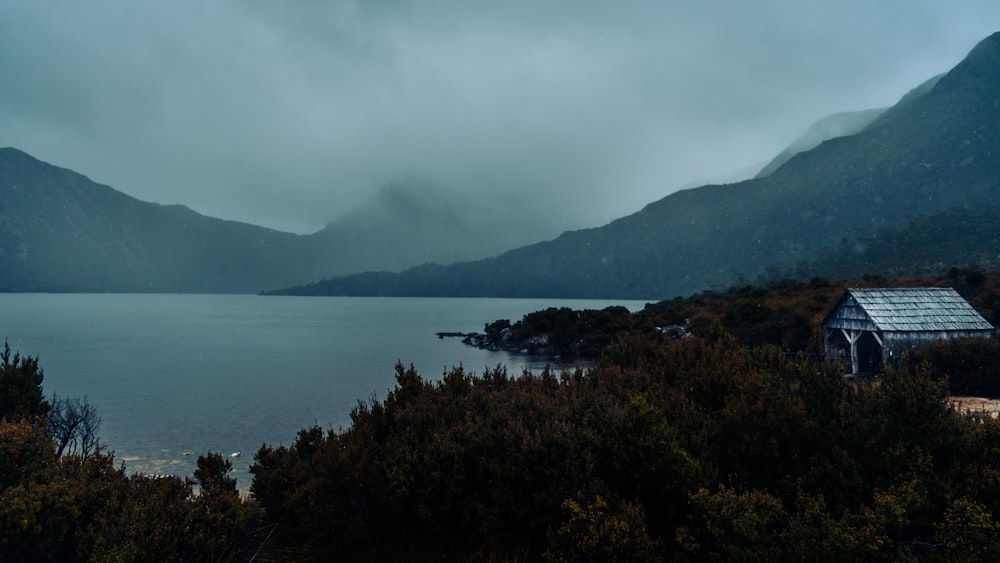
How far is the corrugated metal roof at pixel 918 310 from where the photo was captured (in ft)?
81.4

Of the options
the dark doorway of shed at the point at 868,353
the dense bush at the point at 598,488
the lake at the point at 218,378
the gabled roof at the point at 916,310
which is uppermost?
the gabled roof at the point at 916,310

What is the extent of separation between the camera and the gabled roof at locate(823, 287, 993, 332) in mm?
24781

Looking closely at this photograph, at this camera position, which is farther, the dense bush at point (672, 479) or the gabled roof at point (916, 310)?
the gabled roof at point (916, 310)

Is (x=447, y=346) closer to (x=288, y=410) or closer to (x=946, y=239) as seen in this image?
(x=288, y=410)

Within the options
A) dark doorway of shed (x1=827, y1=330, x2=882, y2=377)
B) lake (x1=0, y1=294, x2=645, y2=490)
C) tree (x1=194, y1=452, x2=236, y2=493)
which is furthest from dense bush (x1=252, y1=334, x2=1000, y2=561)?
dark doorway of shed (x1=827, y1=330, x2=882, y2=377)

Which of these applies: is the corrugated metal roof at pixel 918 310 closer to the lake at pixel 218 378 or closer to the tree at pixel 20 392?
A: the lake at pixel 218 378

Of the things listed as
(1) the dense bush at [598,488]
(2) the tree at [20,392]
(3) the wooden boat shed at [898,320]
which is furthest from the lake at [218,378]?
(3) the wooden boat shed at [898,320]

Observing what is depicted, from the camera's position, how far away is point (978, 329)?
Answer: 24.8 metres

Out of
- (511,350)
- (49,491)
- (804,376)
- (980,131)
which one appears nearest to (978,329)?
(804,376)

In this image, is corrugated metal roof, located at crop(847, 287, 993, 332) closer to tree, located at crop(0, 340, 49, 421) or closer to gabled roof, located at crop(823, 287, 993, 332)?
gabled roof, located at crop(823, 287, 993, 332)

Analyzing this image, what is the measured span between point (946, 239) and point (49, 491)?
12960 centimetres

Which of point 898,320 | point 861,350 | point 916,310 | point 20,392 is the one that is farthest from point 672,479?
point 861,350

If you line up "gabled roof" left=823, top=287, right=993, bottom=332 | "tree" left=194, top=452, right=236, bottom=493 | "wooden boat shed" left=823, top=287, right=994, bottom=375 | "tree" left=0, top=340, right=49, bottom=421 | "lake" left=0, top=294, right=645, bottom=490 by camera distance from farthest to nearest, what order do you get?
"gabled roof" left=823, top=287, right=993, bottom=332 → "wooden boat shed" left=823, top=287, right=994, bottom=375 → "lake" left=0, top=294, right=645, bottom=490 → "tree" left=0, top=340, right=49, bottom=421 → "tree" left=194, top=452, right=236, bottom=493

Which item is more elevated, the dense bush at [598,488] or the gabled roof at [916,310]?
Result: the gabled roof at [916,310]
